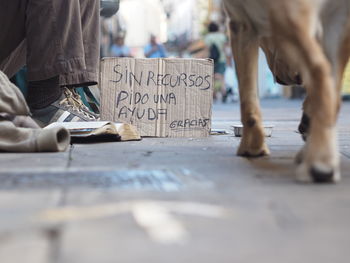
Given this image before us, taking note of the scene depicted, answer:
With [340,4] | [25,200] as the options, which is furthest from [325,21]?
[25,200]

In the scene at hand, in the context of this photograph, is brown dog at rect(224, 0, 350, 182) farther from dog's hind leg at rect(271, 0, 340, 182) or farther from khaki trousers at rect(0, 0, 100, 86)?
khaki trousers at rect(0, 0, 100, 86)

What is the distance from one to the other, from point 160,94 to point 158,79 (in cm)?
10

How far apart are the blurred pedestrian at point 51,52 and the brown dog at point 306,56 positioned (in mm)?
1492

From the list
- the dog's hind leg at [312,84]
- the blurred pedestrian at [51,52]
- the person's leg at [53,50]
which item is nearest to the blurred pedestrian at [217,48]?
the blurred pedestrian at [51,52]

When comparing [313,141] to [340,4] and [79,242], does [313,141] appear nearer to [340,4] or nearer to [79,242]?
[340,4]

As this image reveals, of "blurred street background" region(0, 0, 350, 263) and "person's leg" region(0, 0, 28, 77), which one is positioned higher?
"person's leg" region(0, 0, 28, 77)

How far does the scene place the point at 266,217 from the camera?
6.57ft

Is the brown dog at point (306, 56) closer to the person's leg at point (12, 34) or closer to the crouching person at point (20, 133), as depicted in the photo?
the crouching person at point (20, 133)

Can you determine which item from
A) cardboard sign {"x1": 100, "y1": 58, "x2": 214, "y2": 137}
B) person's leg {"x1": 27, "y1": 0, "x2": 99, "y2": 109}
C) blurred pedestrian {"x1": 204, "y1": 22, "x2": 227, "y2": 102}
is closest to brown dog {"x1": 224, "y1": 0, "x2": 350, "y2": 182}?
cardboard sign {"x1": 100, "y1": 58, "x2": 214, "y2": 137}

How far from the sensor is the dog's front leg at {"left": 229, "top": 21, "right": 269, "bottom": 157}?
11.5 ft

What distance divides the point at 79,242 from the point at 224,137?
3200mm

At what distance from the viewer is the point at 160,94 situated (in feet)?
16.1

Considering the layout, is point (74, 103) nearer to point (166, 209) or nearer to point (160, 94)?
point (160, 94)

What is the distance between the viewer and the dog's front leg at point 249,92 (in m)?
3.51
